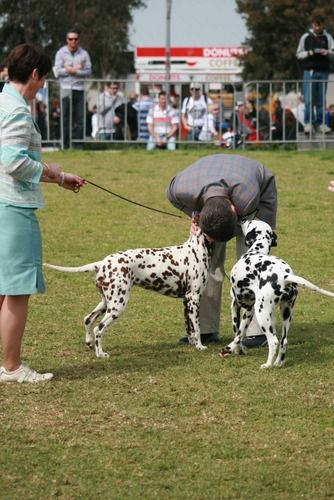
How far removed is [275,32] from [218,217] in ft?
181

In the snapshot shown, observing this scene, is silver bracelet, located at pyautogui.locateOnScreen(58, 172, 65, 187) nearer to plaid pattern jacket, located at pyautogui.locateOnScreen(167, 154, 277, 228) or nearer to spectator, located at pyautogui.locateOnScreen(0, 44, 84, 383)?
spectator, located at pyautogui.locateOnScreen(0, 44, 84, 383)

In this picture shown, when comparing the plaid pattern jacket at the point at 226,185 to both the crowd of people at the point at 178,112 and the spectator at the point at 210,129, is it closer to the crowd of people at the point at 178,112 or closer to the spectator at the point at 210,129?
the crowd of people at the point at 178,112

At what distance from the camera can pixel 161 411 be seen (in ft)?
23.7

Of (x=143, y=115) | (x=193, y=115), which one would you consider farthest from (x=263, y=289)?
(x=143, y=115)

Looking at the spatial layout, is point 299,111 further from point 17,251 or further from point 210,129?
point 17,251

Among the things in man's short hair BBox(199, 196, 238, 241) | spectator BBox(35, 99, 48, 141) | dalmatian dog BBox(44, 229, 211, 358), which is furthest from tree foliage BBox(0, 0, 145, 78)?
man's short hair BBox(199, 196, 238, 241)

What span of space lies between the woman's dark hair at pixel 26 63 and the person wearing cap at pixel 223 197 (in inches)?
58.8

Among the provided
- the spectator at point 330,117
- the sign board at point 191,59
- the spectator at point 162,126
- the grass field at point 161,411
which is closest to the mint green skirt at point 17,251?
the grass field at point 161,411

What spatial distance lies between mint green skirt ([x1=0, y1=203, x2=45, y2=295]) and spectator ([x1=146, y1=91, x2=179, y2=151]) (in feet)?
54.3

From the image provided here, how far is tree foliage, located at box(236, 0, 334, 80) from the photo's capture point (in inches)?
2336

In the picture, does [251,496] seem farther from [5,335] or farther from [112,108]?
[112,108]

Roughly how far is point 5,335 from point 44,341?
151 cm

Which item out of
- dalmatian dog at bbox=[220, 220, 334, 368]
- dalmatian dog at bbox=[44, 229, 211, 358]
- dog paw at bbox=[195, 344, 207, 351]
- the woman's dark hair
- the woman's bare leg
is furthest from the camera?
dog paw at bbox=[195, 344, 207, 351]

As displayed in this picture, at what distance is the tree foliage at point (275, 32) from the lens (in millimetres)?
59344
